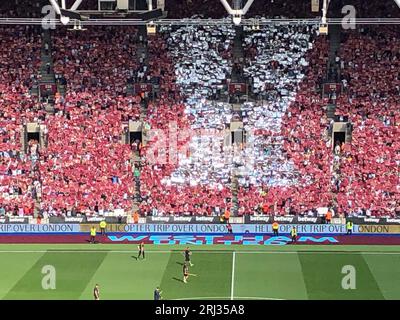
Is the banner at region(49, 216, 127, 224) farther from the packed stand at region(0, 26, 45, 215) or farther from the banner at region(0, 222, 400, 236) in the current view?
the packed stand at region(0, 26, 45, 215)

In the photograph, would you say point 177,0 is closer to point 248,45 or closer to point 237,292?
point 248,45

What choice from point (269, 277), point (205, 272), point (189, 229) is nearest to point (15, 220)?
point (189, 229)

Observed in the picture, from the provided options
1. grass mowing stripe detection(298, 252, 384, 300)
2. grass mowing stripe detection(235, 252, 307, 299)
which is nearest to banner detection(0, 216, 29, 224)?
grass mowing stripe detection(235, 252, 307, 299)

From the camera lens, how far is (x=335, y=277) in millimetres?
27031

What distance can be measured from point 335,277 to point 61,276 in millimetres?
10105

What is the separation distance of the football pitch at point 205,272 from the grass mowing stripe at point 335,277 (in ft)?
0.11

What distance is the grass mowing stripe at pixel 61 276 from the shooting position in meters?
24.8

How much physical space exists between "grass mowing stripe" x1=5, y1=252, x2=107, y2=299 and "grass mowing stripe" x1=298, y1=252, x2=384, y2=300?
808 cm

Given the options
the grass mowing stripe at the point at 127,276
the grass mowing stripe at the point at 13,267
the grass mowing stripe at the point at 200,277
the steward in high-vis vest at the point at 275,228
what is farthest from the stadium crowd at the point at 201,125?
the grass mowing stripe at the point at 127,276

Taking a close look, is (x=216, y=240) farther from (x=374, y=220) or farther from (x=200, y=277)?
(x=374, y=220)

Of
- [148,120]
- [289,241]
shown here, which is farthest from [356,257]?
[148,120]

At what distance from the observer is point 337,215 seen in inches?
1388

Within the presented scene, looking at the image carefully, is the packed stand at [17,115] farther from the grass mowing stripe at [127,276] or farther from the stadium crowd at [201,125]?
the grass mowing stripe at [127,276]

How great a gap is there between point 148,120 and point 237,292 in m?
15.8
